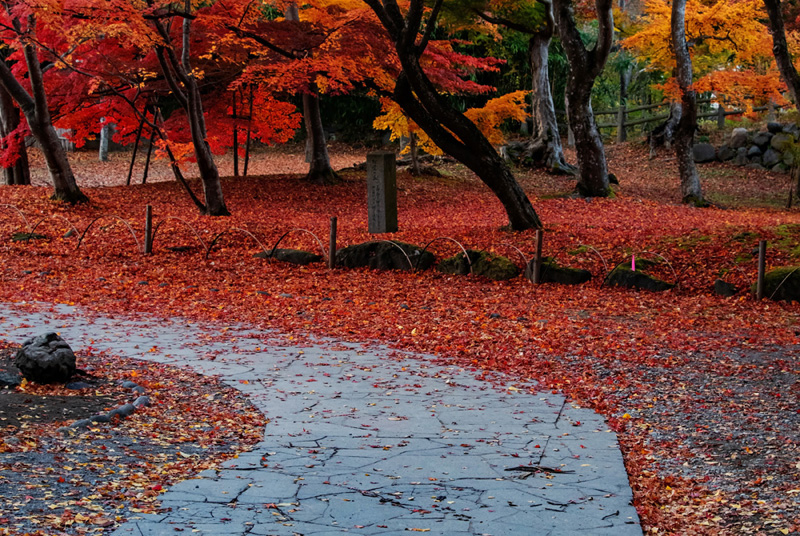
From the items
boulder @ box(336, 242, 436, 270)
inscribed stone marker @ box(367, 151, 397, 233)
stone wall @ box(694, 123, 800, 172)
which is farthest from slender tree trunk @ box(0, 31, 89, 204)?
stone wall @ box(694, 123, 800, 172)

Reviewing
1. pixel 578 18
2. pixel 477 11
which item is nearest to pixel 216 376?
pixel 477 11

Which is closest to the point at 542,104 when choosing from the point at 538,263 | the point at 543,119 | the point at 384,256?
the point at 543,119

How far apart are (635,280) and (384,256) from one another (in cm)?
401

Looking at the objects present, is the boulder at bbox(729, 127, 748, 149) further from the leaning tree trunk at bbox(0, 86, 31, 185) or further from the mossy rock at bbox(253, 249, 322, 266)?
the leaning tree trunk at bbox(0, 86, 31, 185)

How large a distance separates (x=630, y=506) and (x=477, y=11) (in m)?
16.8

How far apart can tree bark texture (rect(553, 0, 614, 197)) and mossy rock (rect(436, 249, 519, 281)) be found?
7211mm

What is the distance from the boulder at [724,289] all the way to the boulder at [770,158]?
17.8 m

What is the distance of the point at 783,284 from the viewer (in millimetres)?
9688

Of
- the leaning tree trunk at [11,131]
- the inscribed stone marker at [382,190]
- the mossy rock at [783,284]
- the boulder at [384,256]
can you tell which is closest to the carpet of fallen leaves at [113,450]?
the boulder at [384,256]

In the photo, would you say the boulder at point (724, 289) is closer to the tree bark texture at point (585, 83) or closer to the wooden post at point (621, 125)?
the tree bark texture at point (585, 83)

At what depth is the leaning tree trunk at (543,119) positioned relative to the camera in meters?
24.3

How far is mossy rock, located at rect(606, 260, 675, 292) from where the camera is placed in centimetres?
1063

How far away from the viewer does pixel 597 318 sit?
912 cm

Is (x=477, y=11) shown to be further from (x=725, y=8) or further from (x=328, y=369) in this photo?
(x=328, y=369)
